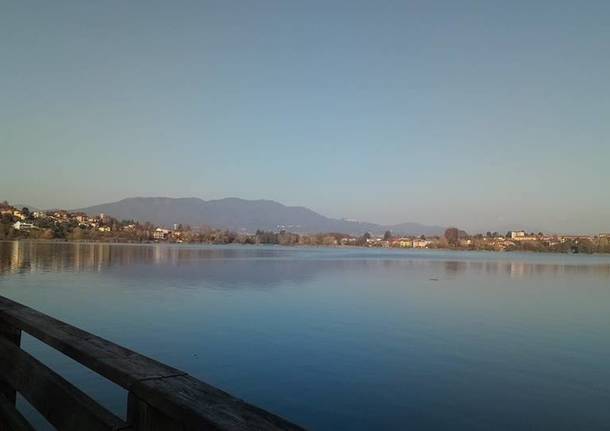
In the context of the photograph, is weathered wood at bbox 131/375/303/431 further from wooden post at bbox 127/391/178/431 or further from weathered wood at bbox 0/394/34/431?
weathered wood at bbox 0/394/34/431

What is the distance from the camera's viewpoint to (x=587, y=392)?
11953 mm

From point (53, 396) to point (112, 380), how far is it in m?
0.80

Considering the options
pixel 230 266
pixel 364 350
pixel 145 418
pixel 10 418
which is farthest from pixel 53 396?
pixel 230 266

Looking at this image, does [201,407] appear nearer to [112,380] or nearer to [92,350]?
[112,380]

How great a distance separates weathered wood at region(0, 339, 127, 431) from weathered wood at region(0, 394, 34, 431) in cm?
24

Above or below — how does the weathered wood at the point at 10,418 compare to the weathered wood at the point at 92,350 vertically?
below

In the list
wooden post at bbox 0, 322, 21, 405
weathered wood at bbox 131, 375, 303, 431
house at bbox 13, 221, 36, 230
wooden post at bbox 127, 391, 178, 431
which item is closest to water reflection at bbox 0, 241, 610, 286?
wooden post at bbox 0, 322, 21, 405

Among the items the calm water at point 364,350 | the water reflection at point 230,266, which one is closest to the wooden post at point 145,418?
the calm water at point 364,350

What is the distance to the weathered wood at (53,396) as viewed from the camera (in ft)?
7.82

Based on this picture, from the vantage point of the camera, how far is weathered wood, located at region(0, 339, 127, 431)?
238 cm

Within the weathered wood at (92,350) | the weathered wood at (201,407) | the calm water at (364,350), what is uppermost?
the weathered wood at (92,350)

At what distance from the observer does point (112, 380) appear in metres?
2.25

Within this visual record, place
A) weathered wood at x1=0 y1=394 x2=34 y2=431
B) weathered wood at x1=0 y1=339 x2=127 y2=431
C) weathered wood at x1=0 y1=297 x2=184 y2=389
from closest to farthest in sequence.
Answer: weathered wood at x1=0 y1=297 x2=184 y2=389 < weathered wood at x1=0 y1=339 x2=127 y2=431 < weathered wood at x1=0 y1=394 x2=34 y2=431

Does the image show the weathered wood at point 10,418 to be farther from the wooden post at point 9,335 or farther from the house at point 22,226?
the house at point 22,226
